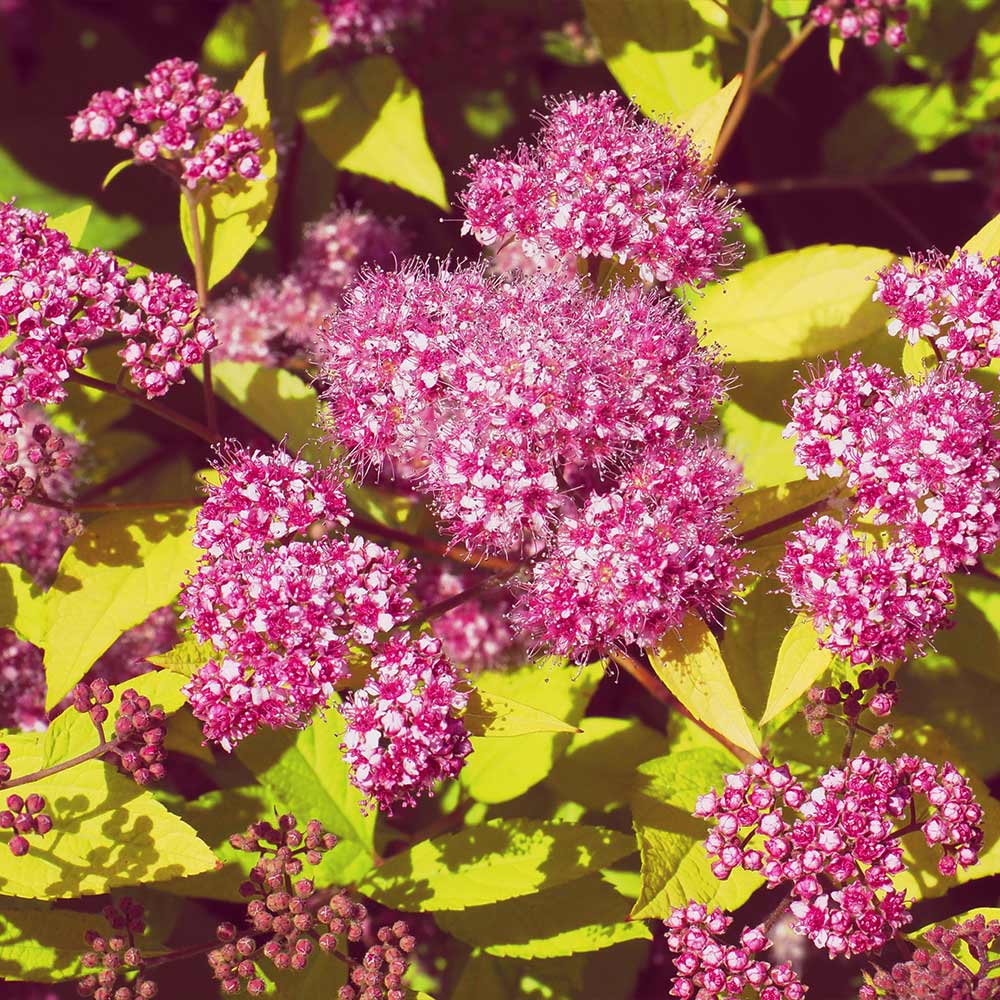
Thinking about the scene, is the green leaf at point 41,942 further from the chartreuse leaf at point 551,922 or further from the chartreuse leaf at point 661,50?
the chartreuse leaf at point 661,50

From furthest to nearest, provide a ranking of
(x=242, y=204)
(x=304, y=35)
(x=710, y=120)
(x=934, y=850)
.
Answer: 1. (x=304, y=35)
2. (x=242, y=204)
3. (x=710, y=120)
4. (x=934, y=850)

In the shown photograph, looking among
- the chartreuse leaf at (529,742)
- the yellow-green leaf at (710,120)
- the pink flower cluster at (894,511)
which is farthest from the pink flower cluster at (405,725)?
the yellow-green leaf at (710,120)

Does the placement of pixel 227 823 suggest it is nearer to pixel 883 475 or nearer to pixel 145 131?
pixel 883 475

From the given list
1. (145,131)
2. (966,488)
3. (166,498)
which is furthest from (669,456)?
(145,131)

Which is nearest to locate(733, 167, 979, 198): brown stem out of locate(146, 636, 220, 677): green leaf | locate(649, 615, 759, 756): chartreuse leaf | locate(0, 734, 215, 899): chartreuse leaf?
locate(649, 615, 759, 756): chartreuse leaf

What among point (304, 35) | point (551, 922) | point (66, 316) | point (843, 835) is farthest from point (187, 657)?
point (304, 35)

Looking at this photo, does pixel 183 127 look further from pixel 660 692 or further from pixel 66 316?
pixel 660 692
